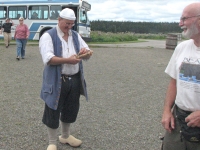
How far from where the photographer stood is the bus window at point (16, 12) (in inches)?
834

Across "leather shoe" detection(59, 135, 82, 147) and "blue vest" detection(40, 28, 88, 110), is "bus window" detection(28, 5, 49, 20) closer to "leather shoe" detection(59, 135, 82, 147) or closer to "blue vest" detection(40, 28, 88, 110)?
"leather shoe" detection(59, 135, 82, 147)

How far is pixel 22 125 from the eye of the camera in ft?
14.8

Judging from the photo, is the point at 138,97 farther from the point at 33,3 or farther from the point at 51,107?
the point at 33,3

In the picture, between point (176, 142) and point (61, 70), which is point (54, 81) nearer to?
point (61, 70)

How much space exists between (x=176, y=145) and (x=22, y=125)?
2773 millimetres

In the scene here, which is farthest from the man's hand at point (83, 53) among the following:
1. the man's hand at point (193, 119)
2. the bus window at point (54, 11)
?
the bus window at point (54, 11)

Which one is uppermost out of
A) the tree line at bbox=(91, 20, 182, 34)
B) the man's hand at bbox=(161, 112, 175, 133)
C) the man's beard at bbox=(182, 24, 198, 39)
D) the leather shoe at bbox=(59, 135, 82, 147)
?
the tree line at bbox=(91, 20, 182, 34)

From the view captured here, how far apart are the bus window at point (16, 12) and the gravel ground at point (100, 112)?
508 inches

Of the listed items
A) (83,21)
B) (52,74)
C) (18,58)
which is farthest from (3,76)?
(83,21)

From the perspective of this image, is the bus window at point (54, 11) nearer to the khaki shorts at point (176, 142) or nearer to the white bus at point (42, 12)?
the white bus at point (42, 12)

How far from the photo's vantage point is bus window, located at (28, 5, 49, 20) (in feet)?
68.2

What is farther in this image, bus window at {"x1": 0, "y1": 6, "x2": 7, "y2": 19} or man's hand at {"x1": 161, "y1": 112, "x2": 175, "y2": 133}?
bus window at {"x1": 0, "y1": 6, "x2": 7, "y2": 19}

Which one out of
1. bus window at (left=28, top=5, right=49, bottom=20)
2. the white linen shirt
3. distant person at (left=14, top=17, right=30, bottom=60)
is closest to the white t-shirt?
the white linen shirt

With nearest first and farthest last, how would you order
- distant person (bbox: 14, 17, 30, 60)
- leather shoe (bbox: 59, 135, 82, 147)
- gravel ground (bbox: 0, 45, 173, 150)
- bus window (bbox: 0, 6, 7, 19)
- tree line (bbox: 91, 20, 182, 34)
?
leather shoe (bbox: 59, 135, 82, 147) → gravel ground (bbox: 0, 45, 173, 150) → distant person (bbox: 14, 17, 30, 60) → bus window (bbox: 0, 6, 7, 19) → tree line (bbox: 91, 20, 182, 34)
